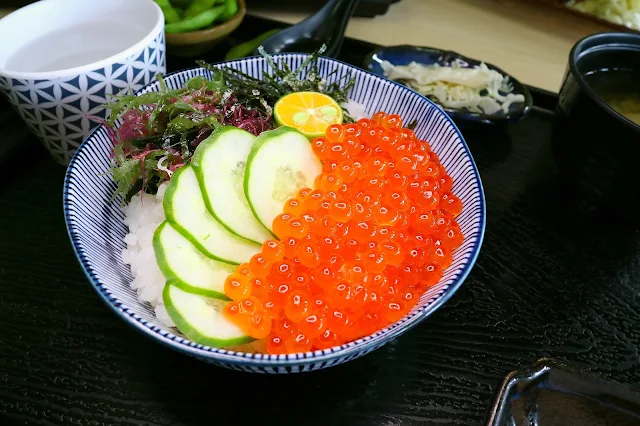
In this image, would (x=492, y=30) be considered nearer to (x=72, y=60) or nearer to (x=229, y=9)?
(x=229, y=9)

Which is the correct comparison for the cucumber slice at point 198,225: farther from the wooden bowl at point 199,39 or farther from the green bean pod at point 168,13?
the green bean pod at point 168,13

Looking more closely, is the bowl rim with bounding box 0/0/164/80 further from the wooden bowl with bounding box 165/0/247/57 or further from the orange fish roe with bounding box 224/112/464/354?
the orange fish roe with bounding box 224/112/464/354

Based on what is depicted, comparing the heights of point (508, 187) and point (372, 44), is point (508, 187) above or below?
below

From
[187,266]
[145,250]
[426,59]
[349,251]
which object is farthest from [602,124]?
[145,250]

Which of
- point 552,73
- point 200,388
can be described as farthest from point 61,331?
point 552,73

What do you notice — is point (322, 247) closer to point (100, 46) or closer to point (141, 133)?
point (141, 133)

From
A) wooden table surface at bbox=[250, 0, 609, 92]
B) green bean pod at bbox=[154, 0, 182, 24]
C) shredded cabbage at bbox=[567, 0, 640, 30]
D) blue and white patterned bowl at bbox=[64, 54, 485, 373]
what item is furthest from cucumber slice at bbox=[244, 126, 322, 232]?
shredded cabbage at bbox=[567, 0, 640, 30]
